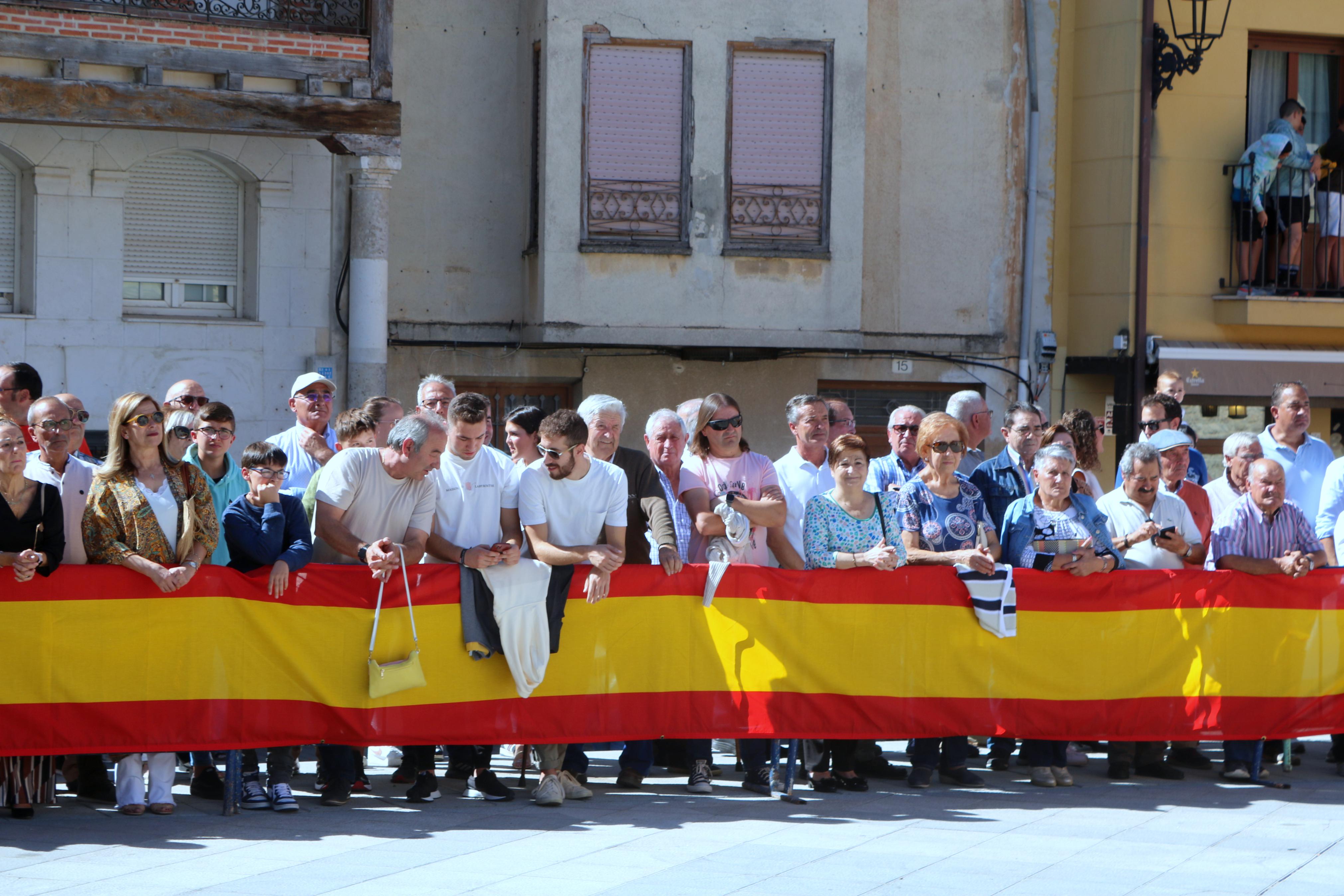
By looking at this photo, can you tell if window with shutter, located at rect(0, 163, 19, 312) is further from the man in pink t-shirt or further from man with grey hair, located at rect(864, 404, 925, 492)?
man with grey hair, located at rect(864, 404, 925, 492)

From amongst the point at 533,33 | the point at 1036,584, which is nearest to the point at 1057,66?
the point at 533,33

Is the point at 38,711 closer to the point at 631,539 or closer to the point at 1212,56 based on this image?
the point at 631,539

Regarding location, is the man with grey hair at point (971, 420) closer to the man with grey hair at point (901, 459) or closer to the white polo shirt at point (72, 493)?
the man with grey hair at point (901, 459)

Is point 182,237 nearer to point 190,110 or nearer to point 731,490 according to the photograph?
point 190,110

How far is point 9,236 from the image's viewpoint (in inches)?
600

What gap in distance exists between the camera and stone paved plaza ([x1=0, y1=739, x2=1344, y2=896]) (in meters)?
6.50

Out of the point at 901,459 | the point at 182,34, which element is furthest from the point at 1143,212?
the point at 182,34

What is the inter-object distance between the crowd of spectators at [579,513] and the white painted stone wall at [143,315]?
6.49 meters

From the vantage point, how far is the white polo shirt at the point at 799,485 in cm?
943

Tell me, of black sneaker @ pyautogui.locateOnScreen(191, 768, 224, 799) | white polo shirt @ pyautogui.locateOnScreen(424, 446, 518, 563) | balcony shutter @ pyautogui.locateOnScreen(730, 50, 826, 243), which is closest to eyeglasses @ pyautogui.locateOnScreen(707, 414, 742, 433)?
white polo shirt @ pyautogui.locateOnScreen(424, 446, 518, 563)

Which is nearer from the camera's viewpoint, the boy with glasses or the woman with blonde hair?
the woman with blonde hair

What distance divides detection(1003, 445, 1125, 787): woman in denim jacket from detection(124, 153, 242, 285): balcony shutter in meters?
9.69

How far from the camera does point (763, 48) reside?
655 inches

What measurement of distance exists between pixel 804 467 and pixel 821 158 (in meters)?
8.06
